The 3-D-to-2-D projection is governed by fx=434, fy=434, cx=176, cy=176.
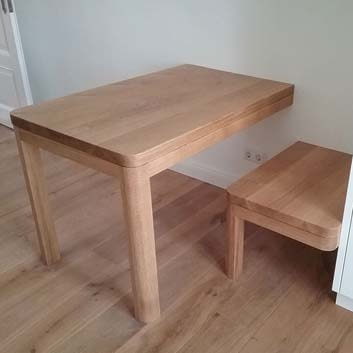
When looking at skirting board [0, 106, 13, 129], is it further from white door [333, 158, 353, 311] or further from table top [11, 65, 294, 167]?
white door [333, 158, 353, 311]

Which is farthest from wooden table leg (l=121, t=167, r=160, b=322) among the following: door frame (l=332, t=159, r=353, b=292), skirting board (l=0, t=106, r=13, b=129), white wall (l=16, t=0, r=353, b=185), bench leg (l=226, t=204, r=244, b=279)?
skirting board (l=0, t=106, r=13, b=129)

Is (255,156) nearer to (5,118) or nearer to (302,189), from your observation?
(302,189)

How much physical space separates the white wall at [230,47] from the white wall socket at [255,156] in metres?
0.03

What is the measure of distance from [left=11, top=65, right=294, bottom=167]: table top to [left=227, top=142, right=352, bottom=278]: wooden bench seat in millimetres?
268

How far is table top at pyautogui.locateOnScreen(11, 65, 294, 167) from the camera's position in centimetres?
144

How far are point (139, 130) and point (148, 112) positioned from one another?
0.64ft

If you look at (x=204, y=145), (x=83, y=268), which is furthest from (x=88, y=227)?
(x=204, y=145)

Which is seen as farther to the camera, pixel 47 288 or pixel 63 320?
pixel 47 288

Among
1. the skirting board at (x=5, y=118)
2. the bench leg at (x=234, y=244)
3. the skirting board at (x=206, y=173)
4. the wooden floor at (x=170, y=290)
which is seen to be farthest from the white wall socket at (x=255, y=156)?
the skirting board at (x=5, y=118)

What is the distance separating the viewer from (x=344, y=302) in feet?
5.48

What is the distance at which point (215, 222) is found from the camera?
2.25 metres

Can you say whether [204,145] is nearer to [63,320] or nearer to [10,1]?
[63,320]

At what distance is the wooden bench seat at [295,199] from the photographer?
4.98ft

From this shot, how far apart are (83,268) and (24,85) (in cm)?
179
